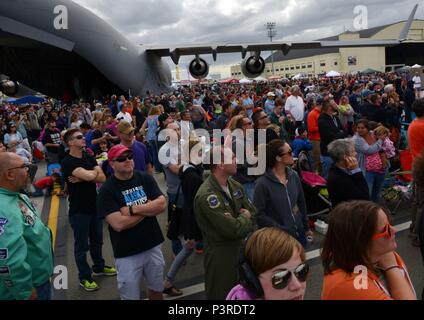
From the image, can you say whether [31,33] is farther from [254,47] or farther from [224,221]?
[224,221]

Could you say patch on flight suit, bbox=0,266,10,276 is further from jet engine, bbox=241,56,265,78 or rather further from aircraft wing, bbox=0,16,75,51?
jet engine, bbox=241,56,265,78

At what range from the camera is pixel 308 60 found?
8738 cm

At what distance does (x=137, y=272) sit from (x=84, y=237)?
1.39m

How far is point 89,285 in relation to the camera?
14.6 ft

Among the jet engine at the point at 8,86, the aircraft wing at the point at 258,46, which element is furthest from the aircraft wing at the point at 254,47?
the jet engine at the point at 8,86

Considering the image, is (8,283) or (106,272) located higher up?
(8,283)

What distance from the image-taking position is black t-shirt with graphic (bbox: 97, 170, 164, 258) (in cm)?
333

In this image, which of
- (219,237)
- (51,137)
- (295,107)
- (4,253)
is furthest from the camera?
(295,107)

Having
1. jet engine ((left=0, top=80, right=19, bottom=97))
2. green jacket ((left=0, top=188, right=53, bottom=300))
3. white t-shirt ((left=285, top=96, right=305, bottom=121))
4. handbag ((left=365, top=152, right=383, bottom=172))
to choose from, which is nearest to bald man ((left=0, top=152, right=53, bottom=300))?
green jacket ((left=0, top=188, right=53, bottom=300))

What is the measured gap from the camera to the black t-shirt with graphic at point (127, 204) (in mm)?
3334

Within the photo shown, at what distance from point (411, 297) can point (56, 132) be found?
9.85m

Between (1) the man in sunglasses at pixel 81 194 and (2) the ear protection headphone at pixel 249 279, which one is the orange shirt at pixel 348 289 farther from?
(1) the man in sunglasses at pixel 81 194

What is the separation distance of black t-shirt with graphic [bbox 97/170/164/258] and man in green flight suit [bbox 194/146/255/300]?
1.81 feet

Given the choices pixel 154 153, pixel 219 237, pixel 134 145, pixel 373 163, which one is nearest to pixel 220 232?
pixel 219 237
